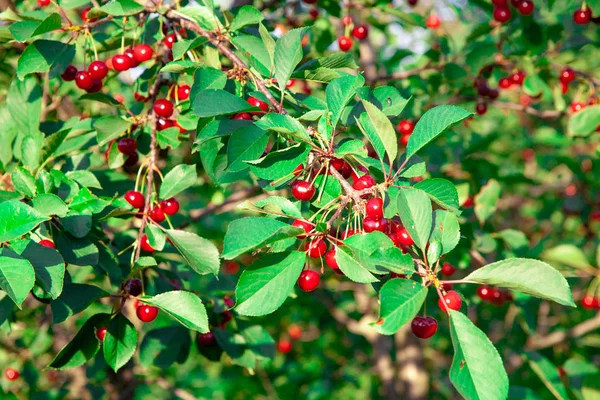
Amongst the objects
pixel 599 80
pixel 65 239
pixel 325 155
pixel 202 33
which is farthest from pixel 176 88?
pixel 599 80

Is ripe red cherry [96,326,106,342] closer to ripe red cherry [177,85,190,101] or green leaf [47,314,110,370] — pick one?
green leaf [47,314,110,370]

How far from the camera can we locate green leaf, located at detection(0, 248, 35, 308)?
3.26 ft

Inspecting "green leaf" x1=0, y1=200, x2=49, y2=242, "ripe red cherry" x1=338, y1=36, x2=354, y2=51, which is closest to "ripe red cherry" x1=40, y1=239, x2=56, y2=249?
"green leaf" x1=0, y1=200, x2=49, y2=242

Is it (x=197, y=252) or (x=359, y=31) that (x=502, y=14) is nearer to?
(x=359, y=31)

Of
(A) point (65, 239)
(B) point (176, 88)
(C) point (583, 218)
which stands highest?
(B) point (176, 88)

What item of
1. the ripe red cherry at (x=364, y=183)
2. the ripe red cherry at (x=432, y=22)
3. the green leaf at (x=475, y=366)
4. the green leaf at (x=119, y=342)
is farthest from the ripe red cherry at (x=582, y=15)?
the green leaf at (x=119, y=342)

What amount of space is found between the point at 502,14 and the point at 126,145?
5.58ft

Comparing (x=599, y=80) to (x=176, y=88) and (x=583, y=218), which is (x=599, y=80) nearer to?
(x=583, y=218)

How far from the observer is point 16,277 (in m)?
1.03

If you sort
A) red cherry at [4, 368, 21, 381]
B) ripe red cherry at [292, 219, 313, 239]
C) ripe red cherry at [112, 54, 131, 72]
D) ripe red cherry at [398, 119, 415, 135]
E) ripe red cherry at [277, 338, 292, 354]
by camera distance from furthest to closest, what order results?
ripe red cherry at [277, 338, 292, 354] → red cherry at [4, 368, 21, 381] → ripe red cherry at [398, 119, 415, 135] → ripe red cherry at [112, 54, 131, 72] → ripe red cherry at [292, 219, 313, 239]

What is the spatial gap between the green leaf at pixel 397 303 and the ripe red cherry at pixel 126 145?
103 cm

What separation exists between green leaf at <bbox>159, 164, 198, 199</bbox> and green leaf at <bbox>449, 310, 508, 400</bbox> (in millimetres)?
862

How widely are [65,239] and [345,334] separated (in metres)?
2.88

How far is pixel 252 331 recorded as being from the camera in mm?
1929
